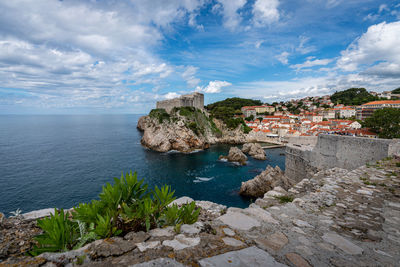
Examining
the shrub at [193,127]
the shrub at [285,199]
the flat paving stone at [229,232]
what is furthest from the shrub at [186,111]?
the flat paving stone at [229,232]

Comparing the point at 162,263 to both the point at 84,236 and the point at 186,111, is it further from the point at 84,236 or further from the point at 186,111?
the point at 186,111

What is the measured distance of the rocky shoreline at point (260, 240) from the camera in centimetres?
173

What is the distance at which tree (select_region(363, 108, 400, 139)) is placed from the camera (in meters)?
22.1

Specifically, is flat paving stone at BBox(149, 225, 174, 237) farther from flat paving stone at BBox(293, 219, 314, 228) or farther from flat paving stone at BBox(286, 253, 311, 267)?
flat paving stone at BBox(293, 219, 314, 228)

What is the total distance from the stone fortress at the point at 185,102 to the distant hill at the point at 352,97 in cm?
7558

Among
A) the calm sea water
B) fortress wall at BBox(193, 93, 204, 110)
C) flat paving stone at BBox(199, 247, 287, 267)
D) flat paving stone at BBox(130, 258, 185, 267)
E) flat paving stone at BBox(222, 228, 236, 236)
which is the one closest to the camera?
flat paving stone at BBox(130, 258, 185, 267)

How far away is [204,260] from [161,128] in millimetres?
40525

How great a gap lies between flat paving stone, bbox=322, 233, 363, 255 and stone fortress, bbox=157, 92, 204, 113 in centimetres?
4874

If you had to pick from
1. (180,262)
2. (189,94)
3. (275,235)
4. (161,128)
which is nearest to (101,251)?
(180,262)

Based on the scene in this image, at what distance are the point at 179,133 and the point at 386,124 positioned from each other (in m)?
33.2

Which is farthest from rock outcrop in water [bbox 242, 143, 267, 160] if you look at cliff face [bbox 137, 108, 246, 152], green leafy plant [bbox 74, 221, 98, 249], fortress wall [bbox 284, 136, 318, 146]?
green leafy plant [bbox 74, 221, 98, 249]

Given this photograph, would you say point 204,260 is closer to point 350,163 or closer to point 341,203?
point 341,203

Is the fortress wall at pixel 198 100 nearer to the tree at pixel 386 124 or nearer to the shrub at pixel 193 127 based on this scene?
the shrub at pixel 193 127

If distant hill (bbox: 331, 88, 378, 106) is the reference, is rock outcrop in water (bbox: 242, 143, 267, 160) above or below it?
below
